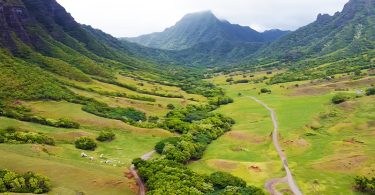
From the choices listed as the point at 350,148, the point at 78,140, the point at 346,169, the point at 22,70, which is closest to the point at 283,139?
the point at 350,148

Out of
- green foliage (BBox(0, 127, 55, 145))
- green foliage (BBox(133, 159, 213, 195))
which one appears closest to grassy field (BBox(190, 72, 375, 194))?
green foliage (BBox(133, 159, 213, 195))

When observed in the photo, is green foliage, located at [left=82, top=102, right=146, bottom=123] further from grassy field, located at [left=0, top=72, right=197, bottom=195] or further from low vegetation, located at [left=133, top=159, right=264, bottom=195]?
low vegetation, located at [left=133, top=159, right=264, bottom=195]

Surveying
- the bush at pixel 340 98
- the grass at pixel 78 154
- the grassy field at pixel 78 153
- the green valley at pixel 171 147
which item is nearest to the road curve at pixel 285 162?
the green valley at pixel 171 147

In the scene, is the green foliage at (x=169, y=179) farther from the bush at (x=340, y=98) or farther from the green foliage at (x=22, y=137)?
the bush at (x=340, y=98)

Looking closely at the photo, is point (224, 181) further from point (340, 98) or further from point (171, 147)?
point (340, 98)

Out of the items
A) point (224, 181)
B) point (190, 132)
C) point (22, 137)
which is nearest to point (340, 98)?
point (190, 132)

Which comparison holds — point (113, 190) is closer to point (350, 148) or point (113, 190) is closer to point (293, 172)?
point (293, 172)
